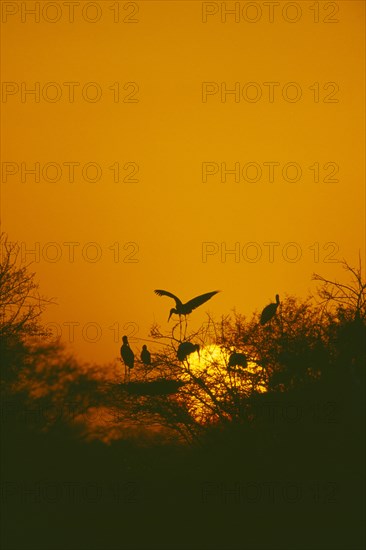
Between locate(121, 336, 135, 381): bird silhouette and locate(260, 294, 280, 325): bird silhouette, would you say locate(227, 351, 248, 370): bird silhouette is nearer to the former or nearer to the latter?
locate(260, 294, 280, 325): bird silhouette

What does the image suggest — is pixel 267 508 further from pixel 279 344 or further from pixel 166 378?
pixel 166 378

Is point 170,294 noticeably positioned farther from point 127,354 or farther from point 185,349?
point 127,354

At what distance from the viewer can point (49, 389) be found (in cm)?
4225

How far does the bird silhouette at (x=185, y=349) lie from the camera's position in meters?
35.5

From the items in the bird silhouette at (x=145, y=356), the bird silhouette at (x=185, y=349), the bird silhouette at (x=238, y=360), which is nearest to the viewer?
the bird silhouette at (x=238, y=360)

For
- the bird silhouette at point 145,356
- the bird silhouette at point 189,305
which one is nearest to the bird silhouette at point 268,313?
the bird silhouette at point 189,305

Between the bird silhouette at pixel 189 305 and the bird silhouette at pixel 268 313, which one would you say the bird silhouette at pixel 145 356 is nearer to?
the bird silhouette at pixel 189 305

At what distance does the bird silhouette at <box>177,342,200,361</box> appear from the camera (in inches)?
1397

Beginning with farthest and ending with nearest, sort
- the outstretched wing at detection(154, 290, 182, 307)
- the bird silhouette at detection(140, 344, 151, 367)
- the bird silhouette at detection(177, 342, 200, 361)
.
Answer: the bird silhouette at detection(140, 344, 151, 367) < the bird silhouette at detection(177, 342, 200, 361) < the outstretched wing at detection(154, 290, 182, 307)

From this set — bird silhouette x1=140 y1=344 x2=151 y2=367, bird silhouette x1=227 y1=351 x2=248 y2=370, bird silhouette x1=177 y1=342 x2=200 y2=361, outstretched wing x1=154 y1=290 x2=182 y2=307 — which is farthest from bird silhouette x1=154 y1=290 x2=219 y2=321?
bird silhouette x1=140 y1=344 x2=151 y2=367

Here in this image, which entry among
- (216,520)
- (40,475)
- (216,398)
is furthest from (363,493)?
(40,475)

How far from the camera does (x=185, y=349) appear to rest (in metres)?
35.4

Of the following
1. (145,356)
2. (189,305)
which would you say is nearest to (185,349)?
(189,305)

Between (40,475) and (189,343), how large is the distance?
600 cm
